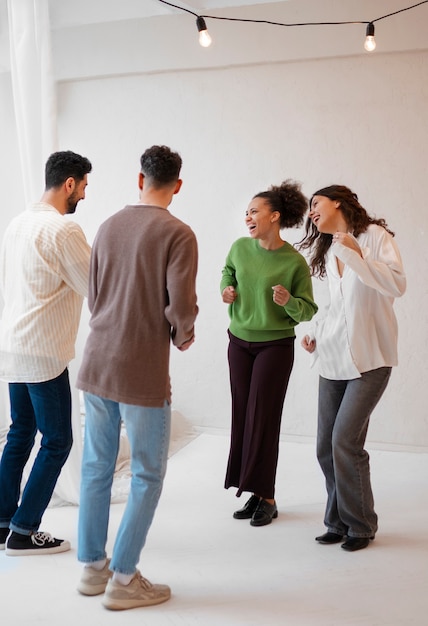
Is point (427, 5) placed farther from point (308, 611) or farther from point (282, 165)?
point (308, 611)

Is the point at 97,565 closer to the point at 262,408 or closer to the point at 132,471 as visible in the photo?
the point at 132,471

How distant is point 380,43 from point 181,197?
1585 mm

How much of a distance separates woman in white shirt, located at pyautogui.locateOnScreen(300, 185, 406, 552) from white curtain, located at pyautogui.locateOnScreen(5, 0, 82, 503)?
3.98 feet

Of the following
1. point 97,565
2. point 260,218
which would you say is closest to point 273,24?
point 260,218

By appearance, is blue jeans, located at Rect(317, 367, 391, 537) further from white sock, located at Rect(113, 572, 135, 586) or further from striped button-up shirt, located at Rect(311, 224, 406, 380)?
white sock, located at Rect(113, 572, 135, 586)

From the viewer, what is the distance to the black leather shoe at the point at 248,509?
3771 millimetres

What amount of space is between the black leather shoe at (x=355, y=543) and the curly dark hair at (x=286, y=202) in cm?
142

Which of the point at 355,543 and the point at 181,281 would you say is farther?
the point at 355,543

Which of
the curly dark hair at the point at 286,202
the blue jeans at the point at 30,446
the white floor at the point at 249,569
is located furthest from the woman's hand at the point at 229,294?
the white floor at the point at 249,569

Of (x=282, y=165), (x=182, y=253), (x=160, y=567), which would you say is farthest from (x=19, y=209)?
(x=282, y=165)

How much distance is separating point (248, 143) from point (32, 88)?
200cm

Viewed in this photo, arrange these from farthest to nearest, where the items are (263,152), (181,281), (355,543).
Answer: (263,152)
(355,543)
(181,281)

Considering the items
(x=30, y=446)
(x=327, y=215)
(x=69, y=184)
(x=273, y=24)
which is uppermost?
(x=273, y=24)

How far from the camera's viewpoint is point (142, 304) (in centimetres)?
265
